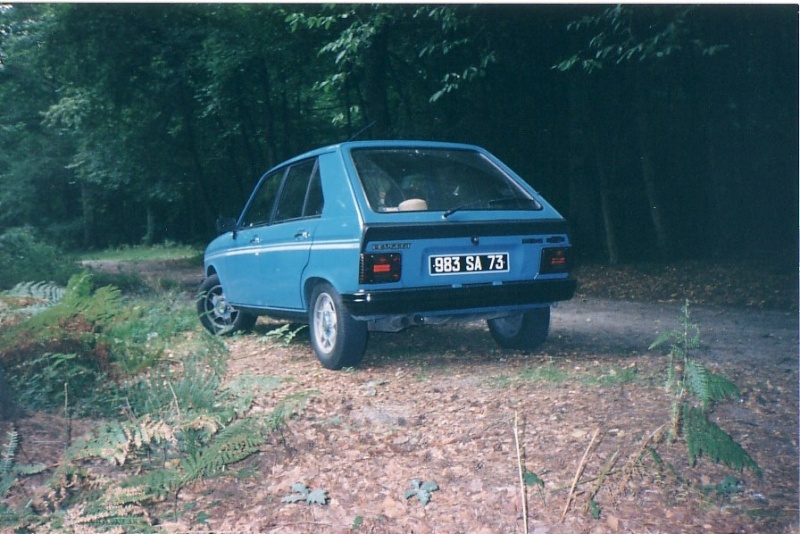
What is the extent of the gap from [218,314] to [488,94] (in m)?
10.9

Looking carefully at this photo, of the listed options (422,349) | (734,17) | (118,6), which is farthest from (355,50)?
(118,6)

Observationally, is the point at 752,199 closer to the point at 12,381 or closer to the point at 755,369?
the point at 755,369

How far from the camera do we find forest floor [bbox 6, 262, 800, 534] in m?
3.11

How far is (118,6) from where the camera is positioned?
2008 cm

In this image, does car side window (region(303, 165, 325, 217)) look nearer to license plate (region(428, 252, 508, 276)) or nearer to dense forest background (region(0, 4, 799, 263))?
license plate (region(428, 252, 508, 276))

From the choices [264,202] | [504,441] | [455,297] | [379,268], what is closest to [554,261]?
[455,297]

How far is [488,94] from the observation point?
55.6ft

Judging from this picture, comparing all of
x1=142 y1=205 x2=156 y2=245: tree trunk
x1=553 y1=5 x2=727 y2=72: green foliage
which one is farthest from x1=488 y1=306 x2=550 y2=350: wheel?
x1=142 y1=205 x2=156 y2=245: tree trunk

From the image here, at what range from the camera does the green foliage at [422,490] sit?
10.7 feet

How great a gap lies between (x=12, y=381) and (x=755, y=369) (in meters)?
5.29

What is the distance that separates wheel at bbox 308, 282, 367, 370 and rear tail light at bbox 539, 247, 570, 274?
1499mm

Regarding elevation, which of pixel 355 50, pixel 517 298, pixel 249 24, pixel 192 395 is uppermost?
pixel 249 24

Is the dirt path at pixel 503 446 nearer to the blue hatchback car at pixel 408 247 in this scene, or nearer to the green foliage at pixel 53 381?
the blue hatchback car at pixel 408 247

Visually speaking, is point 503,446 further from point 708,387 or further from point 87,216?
point 87,216
